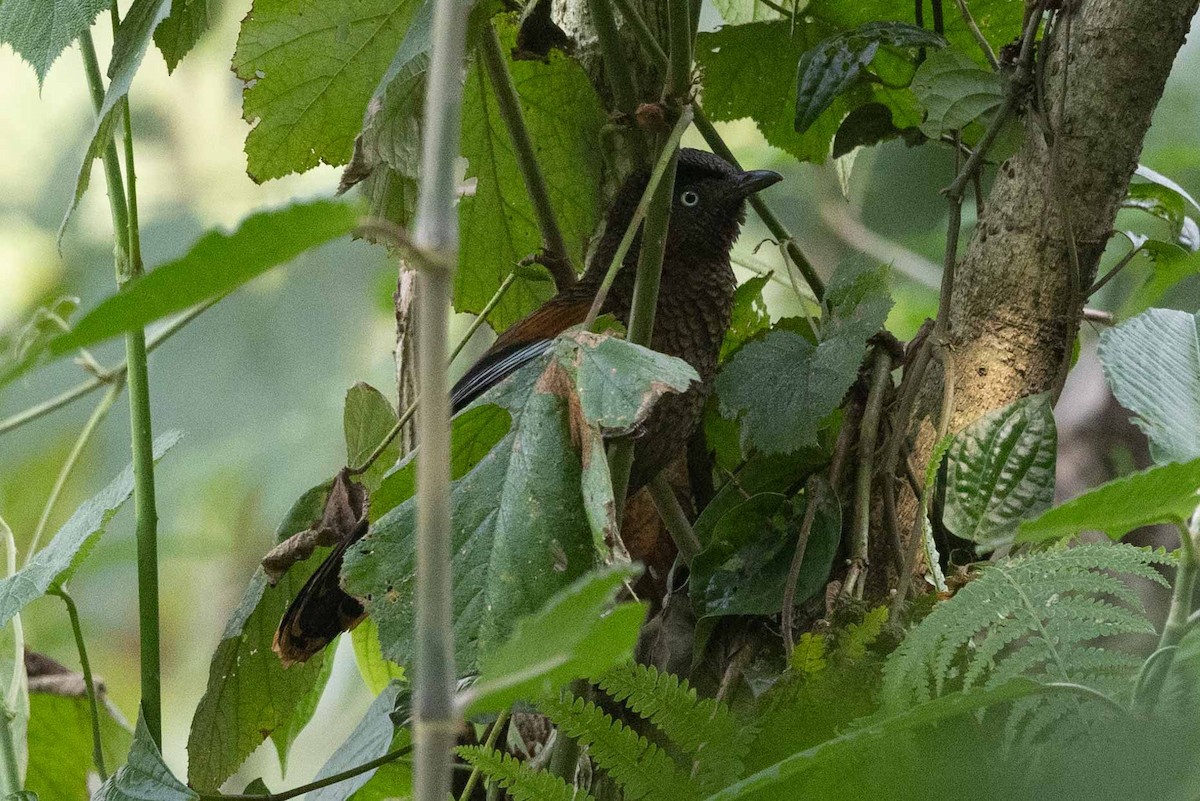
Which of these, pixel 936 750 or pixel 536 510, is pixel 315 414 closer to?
pixel 536 510

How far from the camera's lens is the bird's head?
174cm

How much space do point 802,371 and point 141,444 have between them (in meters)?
0.72

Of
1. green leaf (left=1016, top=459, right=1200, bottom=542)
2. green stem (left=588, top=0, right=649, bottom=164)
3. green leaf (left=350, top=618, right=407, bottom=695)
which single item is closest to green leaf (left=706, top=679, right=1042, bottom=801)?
green leaf (left=1016, top=459, right=1200, bottom=542)

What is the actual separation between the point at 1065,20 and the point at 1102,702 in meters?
0.86

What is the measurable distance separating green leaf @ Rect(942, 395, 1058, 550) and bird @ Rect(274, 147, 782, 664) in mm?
309

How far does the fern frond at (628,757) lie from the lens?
81 centimetres

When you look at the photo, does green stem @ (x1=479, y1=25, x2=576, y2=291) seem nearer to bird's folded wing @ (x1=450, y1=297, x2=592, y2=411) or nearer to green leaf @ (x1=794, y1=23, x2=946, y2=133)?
bird's folded wing @ (x1=450, y1=297, x2=592, y2=411)

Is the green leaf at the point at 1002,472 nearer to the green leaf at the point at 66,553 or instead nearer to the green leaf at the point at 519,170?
the green leaf at the point at 519,170

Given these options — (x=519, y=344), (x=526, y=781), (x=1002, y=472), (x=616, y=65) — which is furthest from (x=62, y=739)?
(x=1002, y=472)

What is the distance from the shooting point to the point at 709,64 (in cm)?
156

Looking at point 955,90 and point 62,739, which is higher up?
point 955,90

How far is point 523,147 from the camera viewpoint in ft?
4.36

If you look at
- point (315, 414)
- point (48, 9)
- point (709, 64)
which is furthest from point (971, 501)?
point (315, 414)

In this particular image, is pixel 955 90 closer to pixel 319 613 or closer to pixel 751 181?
pixel 751 181
